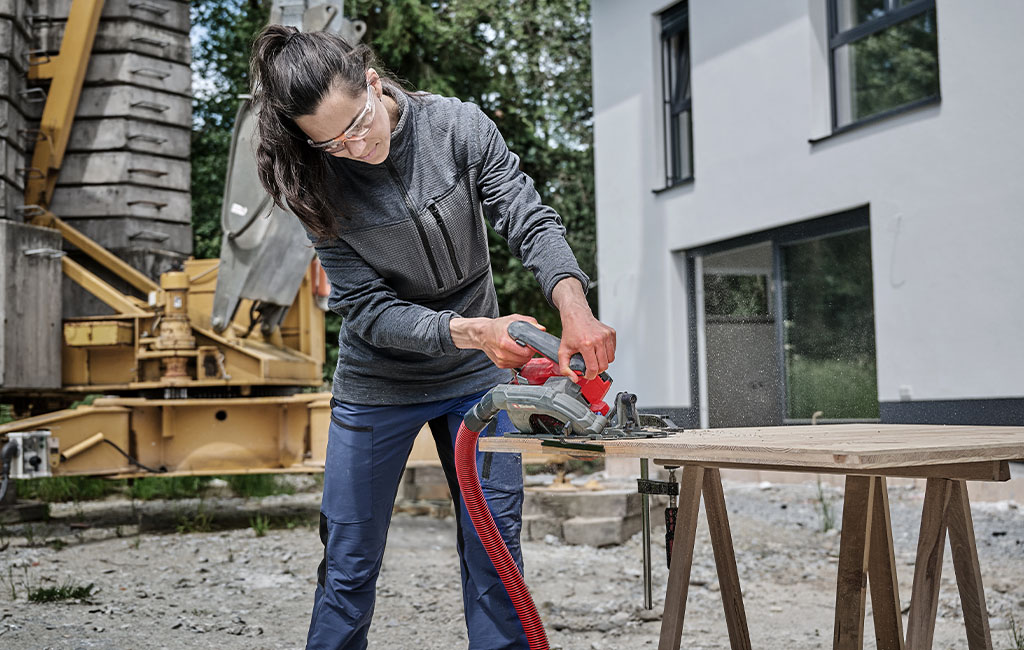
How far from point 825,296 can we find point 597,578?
11.7ft

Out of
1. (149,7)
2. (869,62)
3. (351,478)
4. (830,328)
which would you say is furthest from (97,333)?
(869,62)

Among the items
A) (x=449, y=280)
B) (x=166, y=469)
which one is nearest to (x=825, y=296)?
(x=166, y=469)

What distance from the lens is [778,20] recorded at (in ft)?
24.5

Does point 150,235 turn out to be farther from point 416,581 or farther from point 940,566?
point 940,566

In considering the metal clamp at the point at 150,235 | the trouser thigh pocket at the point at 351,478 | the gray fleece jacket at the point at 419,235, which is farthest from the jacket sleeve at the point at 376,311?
the metal clamp at the point at 150,235

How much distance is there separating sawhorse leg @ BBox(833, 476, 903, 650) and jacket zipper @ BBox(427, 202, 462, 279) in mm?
1039

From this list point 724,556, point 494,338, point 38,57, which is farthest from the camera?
point 38,57

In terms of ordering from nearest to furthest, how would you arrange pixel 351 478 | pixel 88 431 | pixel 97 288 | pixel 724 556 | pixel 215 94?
pixel 351 478, pixel 724 556, pixel 88 431, pixel 97 288, pixel 215 94

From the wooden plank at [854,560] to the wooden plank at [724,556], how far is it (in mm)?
376

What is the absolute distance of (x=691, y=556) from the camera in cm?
255

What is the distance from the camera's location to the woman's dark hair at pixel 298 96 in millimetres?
2020

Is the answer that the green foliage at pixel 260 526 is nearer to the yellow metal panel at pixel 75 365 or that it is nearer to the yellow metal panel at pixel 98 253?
the yellow metal panel at pixel 75 365

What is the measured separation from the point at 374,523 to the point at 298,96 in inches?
39.2

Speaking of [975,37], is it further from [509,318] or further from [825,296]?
[509,318]
